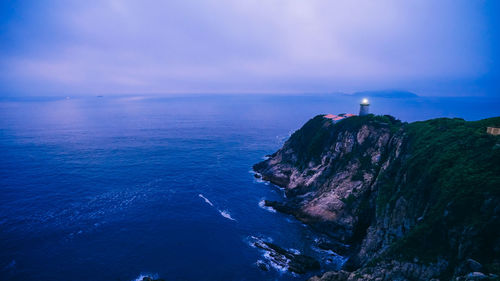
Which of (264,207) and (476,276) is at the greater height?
(476,276)

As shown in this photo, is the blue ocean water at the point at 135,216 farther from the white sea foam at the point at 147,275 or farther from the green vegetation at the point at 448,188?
the green vegetation at the point at 448,188

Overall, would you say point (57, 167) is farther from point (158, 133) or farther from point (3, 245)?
point (158, 133)

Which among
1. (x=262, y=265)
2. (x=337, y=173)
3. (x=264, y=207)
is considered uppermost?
(x=337, y=173)

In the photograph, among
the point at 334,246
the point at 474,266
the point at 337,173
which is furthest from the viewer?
the point at 337,173

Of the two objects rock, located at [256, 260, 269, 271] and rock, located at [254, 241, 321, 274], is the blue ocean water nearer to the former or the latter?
Result: rock, located at [256, 260, 269, 271]

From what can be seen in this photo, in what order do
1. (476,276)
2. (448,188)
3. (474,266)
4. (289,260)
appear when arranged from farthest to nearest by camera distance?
(289,260), (448,188), (474,266), (476,276)

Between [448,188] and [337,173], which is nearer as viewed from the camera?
[448,188]

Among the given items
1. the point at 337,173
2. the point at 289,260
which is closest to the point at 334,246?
the point at 289,260

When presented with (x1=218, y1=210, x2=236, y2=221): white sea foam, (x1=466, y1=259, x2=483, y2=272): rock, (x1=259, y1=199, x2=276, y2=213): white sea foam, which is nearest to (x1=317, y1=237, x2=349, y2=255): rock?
(x1=259, y1=199, x2=276, y2=213): white sea foam

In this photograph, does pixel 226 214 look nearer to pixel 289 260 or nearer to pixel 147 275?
pixel 289 260
